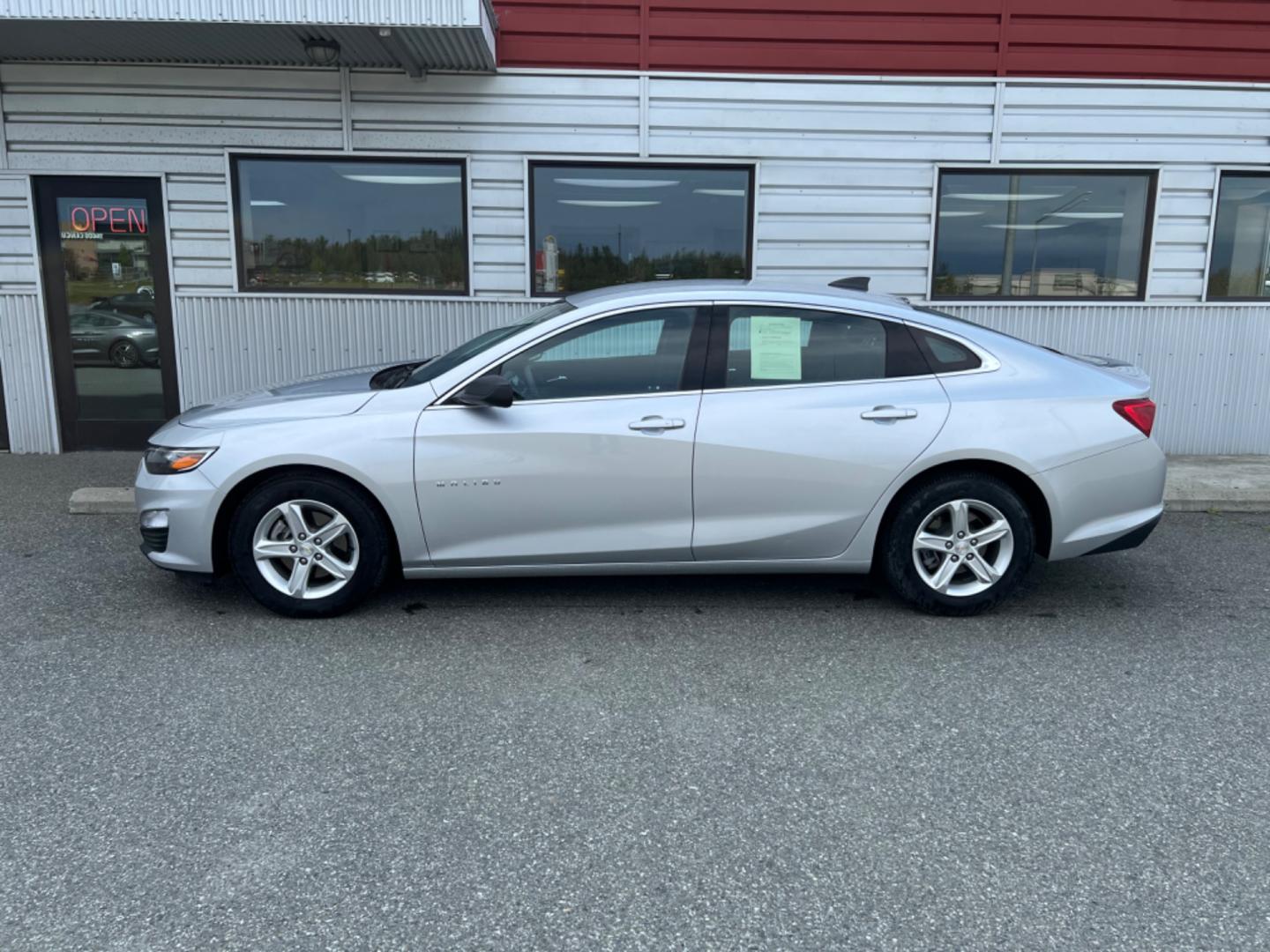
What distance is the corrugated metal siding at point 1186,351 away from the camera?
8.68m

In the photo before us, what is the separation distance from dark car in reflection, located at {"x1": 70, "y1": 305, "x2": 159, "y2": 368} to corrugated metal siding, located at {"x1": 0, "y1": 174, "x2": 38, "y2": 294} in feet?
1.52

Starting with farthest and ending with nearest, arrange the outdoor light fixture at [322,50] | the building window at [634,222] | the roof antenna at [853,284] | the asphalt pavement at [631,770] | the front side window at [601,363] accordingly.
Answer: the building window at [634,222] → the outdoor light fixture at [322,50] → the roof antenna at [853,284] → the front side window at [601,363] → the asphalt pavement at [631,770]

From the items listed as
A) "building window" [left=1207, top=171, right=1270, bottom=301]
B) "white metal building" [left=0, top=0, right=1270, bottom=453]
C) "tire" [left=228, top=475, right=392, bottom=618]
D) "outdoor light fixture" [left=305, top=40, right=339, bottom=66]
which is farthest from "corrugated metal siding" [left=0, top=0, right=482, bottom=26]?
"building window" [left=1207, top=171, right=1270, bottom=301]

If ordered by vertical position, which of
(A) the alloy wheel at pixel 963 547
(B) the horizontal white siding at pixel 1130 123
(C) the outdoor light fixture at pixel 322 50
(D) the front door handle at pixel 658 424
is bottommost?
(A) the alloy wheel at pixel 963 547

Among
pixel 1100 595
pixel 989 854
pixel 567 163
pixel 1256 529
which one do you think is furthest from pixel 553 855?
pixel 567 163

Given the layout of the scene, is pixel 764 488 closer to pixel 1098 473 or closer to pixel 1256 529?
pixel 1098 473

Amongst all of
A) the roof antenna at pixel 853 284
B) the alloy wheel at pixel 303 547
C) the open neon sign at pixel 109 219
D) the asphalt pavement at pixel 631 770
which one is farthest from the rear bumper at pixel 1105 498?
the open neon sign at pixel 109 219

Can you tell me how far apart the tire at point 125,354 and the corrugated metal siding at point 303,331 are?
0.46 metres

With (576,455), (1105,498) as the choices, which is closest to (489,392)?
(576,455)

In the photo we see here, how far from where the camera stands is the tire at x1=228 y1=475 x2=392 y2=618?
15.1 ft

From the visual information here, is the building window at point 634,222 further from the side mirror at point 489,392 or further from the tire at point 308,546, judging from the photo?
the tire at point 308,546

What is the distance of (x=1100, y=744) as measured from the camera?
11.7ft

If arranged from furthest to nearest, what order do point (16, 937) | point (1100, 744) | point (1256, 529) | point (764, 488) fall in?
point (1256, 529) < point (764, 488) < point (1100, 744) < point (16, 937)

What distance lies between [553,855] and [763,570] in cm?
226
